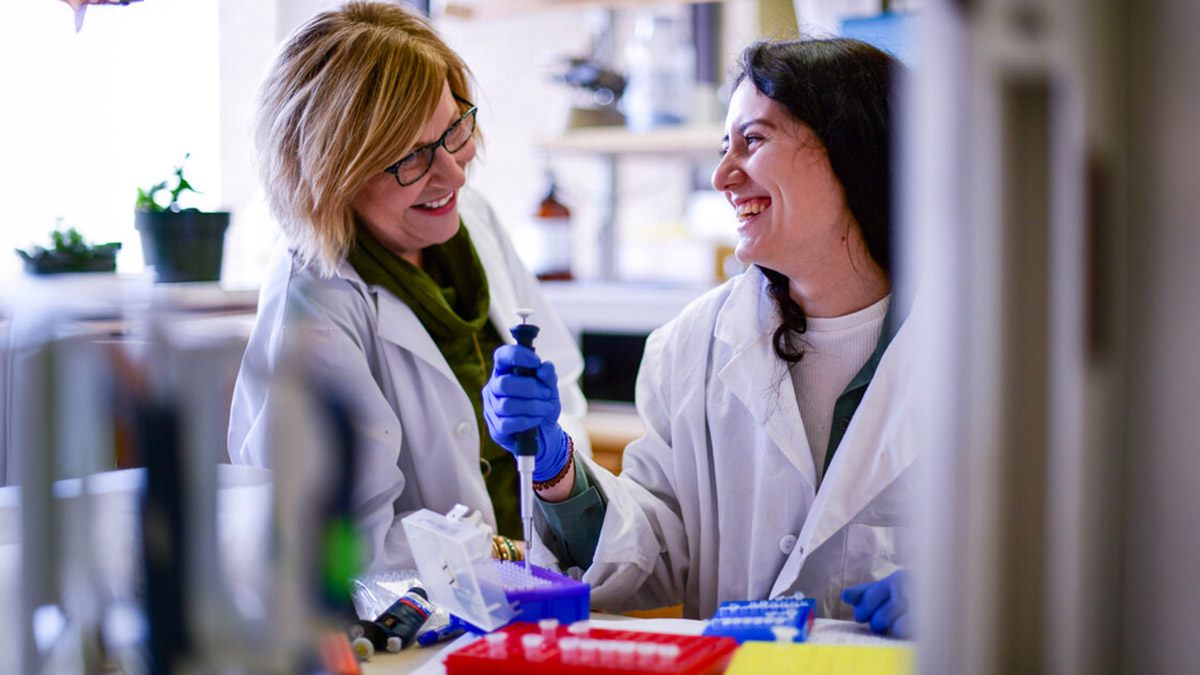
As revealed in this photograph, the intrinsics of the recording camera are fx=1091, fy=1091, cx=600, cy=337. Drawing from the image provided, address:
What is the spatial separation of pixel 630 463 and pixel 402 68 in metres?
0.70

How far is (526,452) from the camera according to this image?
1.25m

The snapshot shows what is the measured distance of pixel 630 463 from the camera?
1613 mm

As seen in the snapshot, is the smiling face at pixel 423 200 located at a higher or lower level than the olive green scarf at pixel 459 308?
higher

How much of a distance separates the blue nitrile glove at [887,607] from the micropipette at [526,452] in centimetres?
35

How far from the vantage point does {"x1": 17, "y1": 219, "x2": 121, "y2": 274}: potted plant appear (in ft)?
5.72

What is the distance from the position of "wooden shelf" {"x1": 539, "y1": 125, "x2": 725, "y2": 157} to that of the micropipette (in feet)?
5.83

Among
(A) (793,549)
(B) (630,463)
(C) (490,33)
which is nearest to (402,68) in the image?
(B) (630,463)

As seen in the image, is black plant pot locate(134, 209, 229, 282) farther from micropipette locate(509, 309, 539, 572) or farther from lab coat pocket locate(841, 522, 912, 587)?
lab coat pocket locate(841, 522, 912, 587)

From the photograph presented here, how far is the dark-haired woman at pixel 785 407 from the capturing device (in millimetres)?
1388

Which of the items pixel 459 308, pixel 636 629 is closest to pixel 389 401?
Result: pixel 459 308

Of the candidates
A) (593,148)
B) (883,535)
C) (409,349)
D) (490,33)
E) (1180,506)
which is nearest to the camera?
(1180,506)

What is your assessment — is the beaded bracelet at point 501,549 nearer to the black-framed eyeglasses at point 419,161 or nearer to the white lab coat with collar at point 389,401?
the white lab coat with collar at point 389,401

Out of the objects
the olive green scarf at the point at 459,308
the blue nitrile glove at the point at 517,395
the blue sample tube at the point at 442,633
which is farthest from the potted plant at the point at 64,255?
the blue sample tube at the point at 442,633

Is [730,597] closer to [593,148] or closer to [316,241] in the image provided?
[316,241]
